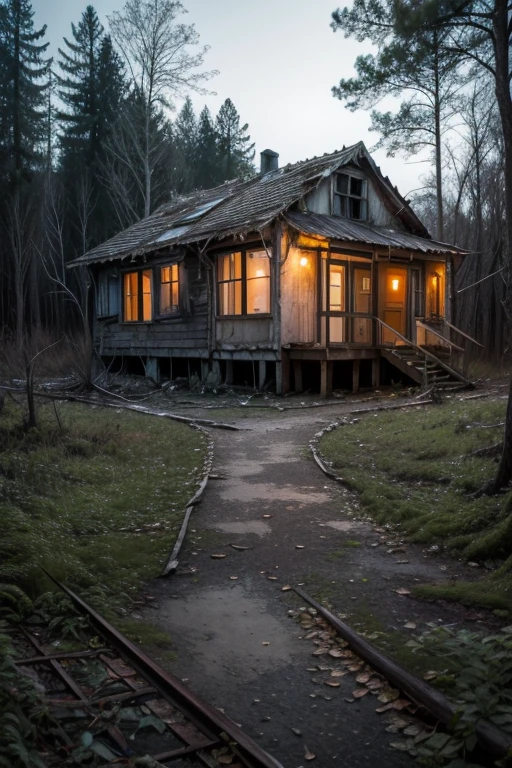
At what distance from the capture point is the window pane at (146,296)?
23.2 meters

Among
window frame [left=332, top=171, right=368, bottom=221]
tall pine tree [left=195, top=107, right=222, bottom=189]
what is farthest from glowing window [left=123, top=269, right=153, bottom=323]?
tall pine tree [left=195, top=107, right=222, bottom=189]

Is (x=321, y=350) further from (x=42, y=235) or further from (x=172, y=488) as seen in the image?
(x=42, y=235)

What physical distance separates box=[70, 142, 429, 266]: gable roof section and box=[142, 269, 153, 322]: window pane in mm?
1166

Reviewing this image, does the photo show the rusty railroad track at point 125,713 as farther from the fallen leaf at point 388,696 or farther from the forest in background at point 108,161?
the forest in background at point 108,161

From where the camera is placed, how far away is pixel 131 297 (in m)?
24.4

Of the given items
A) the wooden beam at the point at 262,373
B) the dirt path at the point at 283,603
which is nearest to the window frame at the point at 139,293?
the wooden beam at the point at 262,373

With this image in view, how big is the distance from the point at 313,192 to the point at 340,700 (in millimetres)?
16932

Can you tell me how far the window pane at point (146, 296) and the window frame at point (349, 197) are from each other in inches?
296

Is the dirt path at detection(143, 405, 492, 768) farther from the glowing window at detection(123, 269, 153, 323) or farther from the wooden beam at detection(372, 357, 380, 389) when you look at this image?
the glowing window at detection(123, 269, 153, 323)

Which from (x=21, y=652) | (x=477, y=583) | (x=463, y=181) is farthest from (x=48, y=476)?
(x=463, y=181)

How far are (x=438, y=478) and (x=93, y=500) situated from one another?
4170mm

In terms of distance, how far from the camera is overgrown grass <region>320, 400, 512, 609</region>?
17.6ft

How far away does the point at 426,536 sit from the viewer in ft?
19.7

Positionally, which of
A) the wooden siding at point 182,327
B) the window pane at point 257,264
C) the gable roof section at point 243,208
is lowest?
the wooden siding at point 182,327
